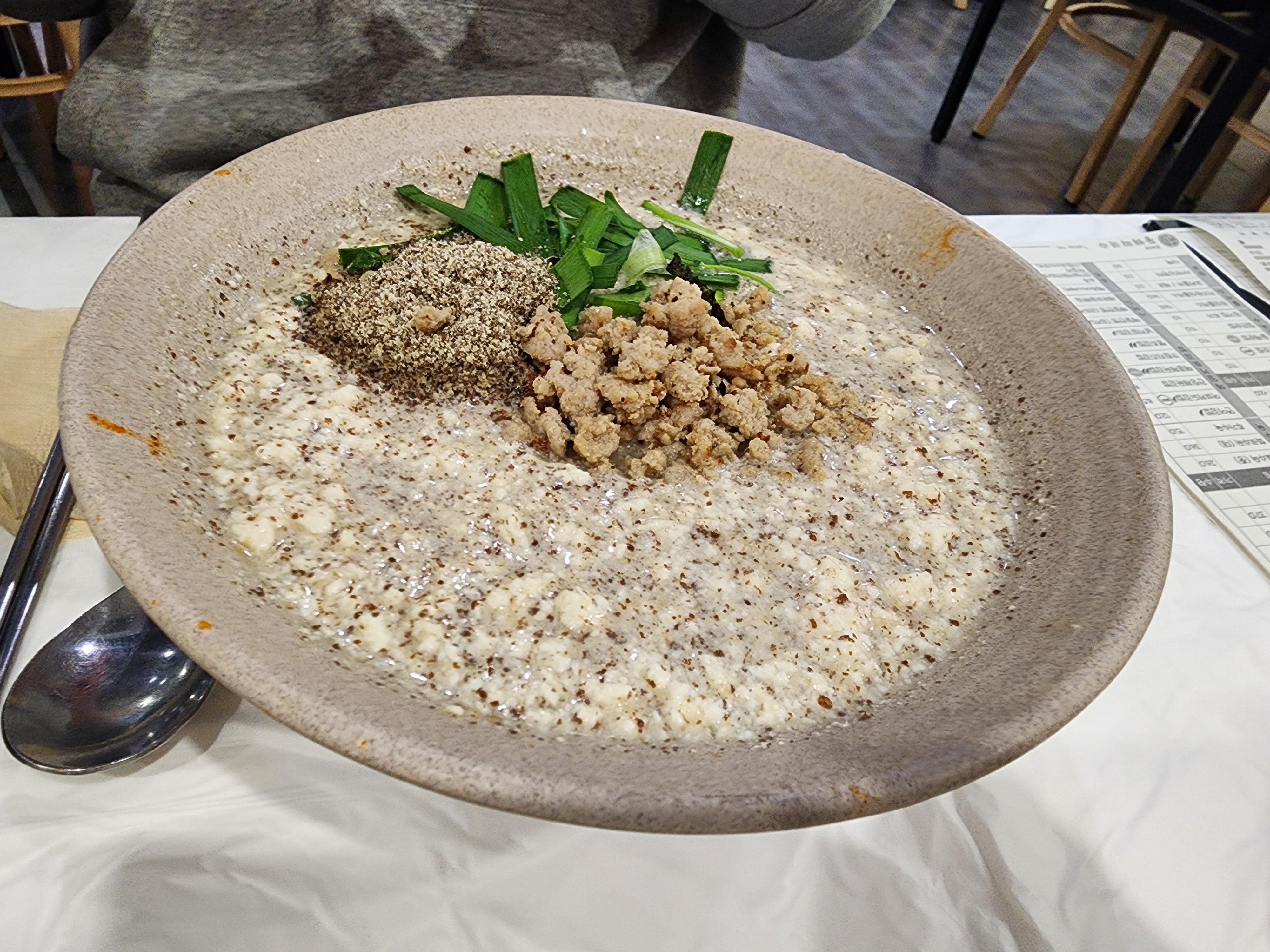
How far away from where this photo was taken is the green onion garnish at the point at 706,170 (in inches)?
59.6

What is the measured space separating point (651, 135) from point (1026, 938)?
137 centimetres

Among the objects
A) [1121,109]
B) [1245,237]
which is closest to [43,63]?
[1245,237]

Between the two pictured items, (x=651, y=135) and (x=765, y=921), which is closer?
(x=765, y=921)

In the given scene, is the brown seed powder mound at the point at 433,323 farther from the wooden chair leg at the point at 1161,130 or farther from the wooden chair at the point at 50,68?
the wooden chair leg at the point at 1161,130

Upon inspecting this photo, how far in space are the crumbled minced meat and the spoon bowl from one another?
1.68 feet

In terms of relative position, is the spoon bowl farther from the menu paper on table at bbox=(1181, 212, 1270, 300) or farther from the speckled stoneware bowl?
the menu paper on table at bbox=(1181, 212, 1270, 300)

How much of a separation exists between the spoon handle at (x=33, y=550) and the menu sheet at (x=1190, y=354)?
177 cm

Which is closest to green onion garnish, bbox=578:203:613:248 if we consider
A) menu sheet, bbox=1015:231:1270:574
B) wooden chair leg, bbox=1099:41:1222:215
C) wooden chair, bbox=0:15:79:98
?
menu sheet, bbox=1015:231:1270:574

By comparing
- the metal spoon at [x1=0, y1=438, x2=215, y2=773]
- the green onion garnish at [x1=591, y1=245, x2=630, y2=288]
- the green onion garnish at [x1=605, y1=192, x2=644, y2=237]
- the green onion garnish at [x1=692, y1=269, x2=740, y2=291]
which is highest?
the green onion garnish at [x1=605, y1=192, x2=644, y2=237]

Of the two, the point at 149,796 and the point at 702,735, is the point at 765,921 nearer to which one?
the point at 702,735

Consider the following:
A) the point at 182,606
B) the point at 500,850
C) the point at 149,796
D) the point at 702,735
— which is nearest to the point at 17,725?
the point at 149,796

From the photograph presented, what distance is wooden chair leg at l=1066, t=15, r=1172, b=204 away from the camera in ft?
12.9

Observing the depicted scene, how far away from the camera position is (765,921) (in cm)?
90

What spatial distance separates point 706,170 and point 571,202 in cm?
27
